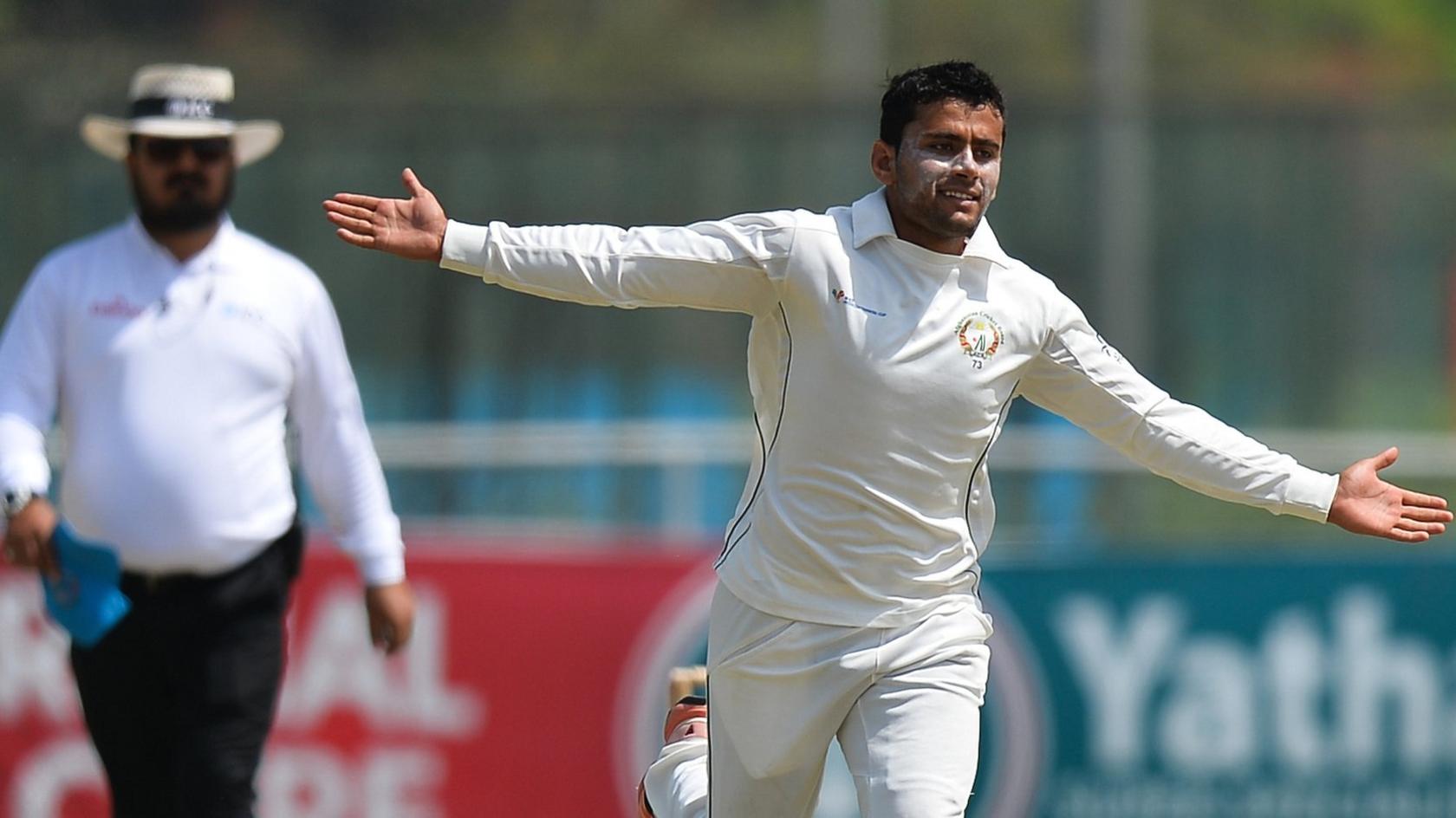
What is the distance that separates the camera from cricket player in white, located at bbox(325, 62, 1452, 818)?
4.48 meters

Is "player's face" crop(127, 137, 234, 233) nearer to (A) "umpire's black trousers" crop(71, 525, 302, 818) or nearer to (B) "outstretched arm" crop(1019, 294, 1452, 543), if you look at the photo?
(A) "umpire's black trousers" crop(71, 525, 302, 818)

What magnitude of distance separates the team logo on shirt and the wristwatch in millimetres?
2236

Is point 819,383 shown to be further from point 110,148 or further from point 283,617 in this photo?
point 110,148

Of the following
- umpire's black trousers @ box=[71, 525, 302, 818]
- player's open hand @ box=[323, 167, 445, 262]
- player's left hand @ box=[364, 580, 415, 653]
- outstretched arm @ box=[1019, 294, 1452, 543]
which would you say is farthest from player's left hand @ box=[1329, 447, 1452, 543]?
umpire's black trousers @ box=[71, 525, 302, 818]

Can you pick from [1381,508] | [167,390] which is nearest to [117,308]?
[167,390]

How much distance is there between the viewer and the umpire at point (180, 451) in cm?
539

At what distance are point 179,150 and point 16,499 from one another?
0.99m

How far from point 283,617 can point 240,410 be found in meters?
0.53

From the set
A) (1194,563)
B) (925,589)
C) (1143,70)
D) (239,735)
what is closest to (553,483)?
(1194,563)

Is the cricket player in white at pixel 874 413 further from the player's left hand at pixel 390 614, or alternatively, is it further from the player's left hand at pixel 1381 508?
the player's left hand at pixel 390 614

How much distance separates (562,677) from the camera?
7.74 meters

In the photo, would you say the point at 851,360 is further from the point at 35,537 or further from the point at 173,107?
the point at 173,107

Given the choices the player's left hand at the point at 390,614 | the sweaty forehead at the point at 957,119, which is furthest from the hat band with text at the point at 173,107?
the sweaty forehead at the point at 957,119

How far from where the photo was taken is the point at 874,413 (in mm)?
4488
